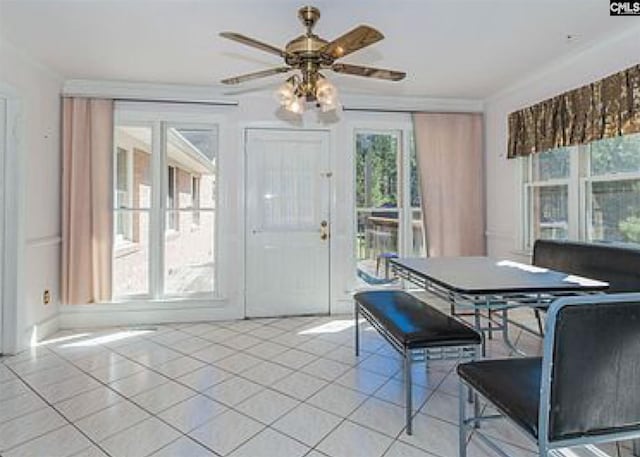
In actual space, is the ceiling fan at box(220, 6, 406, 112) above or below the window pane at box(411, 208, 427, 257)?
above

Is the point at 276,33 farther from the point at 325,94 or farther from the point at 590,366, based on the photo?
the point at 590,366

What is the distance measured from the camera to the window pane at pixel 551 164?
3551 mm

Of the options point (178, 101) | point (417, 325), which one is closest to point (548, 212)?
point (417, 325)

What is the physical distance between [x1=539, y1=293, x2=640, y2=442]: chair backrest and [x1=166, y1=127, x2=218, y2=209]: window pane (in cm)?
358

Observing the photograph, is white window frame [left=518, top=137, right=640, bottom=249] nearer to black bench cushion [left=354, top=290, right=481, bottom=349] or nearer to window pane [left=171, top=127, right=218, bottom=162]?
black bench cushion [left=354, top=290, right=481, bottom=349]

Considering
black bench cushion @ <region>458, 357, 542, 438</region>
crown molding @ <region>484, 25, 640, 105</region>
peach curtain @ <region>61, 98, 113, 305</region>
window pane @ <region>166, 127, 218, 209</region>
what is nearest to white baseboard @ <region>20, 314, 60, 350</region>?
peach curtain @ <region>61, 98, 113, 305</region>

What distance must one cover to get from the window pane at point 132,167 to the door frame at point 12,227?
908mm

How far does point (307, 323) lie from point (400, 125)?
2.35 metres

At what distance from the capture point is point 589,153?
10.8 feet

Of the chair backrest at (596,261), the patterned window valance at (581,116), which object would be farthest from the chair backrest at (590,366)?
the patterned window valance at (581,116)

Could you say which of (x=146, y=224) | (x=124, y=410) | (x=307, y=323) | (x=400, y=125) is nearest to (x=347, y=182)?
(x=400, y=125)

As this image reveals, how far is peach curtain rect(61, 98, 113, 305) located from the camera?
389 centimetres

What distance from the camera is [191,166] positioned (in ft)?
14.3

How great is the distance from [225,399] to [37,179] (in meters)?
2.55
